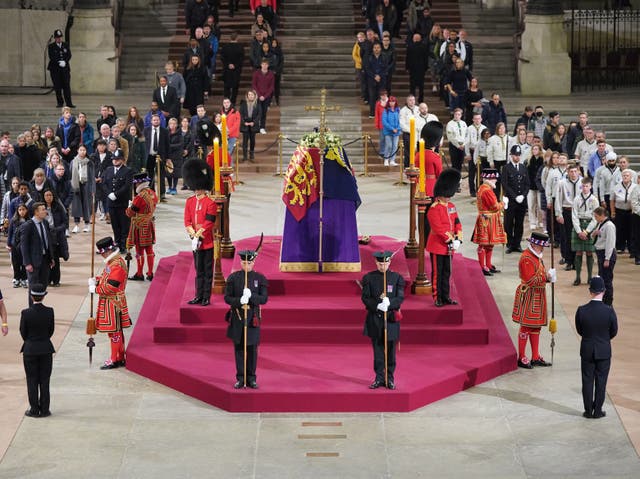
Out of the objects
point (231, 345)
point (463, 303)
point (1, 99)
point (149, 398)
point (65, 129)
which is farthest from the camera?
point (1, 99)

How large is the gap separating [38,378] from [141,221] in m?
5.57

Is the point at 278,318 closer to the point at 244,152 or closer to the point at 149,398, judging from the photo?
the point at 149,398

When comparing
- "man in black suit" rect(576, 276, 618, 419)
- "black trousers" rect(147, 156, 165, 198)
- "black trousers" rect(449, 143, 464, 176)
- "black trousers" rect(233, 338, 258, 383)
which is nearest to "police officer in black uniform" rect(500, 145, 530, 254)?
"black trousers" rect(449, 143, 464, 176)

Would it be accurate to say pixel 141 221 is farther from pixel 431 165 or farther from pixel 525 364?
pixel 525 364

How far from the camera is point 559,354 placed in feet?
55.6

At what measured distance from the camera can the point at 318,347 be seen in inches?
656

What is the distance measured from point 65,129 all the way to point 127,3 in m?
12.0

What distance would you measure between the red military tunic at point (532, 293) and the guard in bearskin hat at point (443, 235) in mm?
1176

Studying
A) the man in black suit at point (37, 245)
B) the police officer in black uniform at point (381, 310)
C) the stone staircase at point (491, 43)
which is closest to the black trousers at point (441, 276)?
the police officer in black uniform at point (381, 310)

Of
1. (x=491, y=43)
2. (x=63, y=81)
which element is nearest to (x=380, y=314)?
(x=63, y=81)

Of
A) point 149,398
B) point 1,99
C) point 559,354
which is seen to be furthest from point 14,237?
point 1,99

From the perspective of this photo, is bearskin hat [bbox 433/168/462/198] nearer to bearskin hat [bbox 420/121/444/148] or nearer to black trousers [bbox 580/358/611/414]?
bearskin hat [bbox 420/121/444/148]

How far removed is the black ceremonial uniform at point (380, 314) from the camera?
14891 mm

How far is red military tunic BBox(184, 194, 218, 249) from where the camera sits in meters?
17.2
